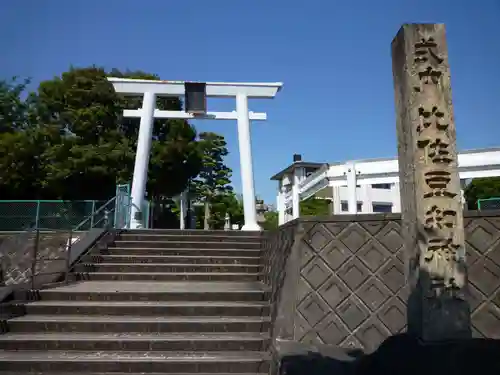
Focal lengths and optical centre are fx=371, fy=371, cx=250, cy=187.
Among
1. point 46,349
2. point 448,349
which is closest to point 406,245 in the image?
point 448,349

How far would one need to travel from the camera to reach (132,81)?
12953 millimetres

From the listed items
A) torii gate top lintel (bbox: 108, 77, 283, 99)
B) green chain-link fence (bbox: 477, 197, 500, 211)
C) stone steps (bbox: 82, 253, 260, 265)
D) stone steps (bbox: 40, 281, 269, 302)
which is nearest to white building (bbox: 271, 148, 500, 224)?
green chain-link fence (bbox: 477, 197, 500, 211)

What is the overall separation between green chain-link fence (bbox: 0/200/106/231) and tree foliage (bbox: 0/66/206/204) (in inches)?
261

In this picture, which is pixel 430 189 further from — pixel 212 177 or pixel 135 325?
pixel 212 177

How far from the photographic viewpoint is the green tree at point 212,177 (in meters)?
28.5

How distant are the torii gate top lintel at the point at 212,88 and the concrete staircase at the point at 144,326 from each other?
7728 mm

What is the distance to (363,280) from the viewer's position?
4.36 meters

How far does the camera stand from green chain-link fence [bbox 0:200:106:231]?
11422mm

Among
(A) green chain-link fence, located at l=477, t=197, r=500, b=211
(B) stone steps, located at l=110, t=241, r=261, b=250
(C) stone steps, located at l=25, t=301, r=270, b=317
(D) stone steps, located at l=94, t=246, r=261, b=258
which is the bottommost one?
(C) stone steps, located at l=25, t=301, r=270, b=317

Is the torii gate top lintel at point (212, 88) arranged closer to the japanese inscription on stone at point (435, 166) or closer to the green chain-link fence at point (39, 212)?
the green chain-link fence at point (39, 212)

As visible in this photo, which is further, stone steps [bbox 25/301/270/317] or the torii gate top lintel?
the torii gate top lintel

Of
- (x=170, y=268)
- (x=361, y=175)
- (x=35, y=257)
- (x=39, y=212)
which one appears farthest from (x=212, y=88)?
(x=35, y=257)

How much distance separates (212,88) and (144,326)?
971 centimetres

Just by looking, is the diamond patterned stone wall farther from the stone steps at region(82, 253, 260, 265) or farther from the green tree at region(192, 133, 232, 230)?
the green tree at region(192, 133, 232, 230)
